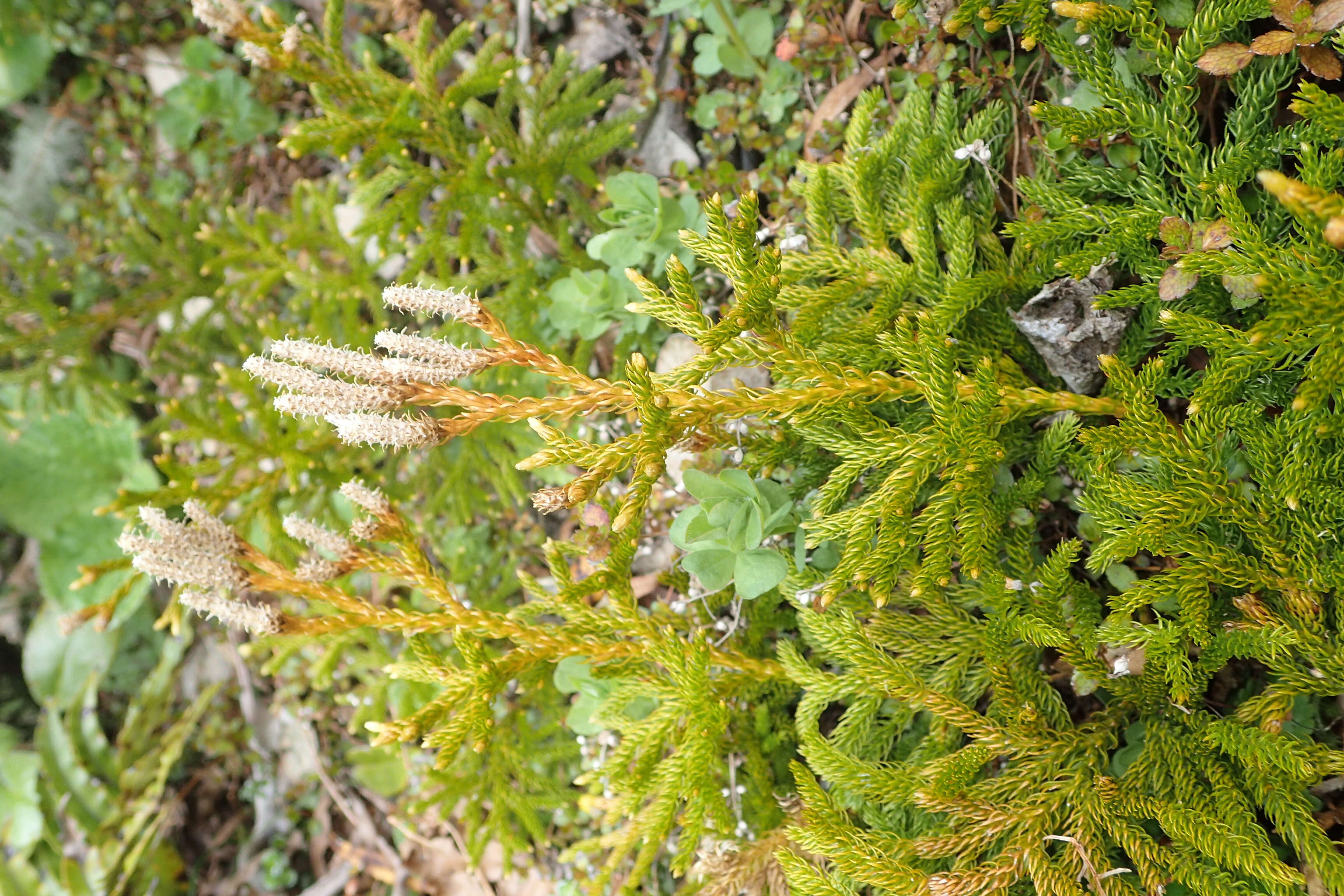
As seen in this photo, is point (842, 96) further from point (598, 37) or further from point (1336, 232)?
point (1336, 232)

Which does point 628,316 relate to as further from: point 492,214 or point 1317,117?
point 1317,117

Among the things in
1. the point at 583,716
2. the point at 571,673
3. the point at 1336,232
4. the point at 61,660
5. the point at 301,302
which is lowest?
the point at 61,660

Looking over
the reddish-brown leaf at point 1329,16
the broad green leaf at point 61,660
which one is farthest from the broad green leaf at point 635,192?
the broad green leaf at point 61,660

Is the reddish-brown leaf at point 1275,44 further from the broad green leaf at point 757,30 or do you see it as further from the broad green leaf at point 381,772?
the broad green leaf at point 381,772

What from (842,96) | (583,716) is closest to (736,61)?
(842,96)

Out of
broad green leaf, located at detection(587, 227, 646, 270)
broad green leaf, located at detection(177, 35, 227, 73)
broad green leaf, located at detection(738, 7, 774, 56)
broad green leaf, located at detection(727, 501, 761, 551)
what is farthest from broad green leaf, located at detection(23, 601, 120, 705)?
broad green leaf, located at detection(738, 7, 774, 56)

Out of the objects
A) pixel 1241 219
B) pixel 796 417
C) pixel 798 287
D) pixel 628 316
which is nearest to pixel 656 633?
pixel 796 417
